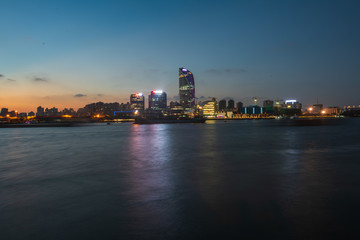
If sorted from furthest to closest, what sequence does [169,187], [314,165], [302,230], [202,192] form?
[314,165] < [169,187] < [202,192] < [302,230]

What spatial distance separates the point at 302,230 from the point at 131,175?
946 centimetres

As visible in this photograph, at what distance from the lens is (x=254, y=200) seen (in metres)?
8.70

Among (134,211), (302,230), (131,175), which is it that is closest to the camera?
(302,230)

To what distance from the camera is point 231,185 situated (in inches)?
436

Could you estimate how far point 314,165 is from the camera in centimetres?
1609

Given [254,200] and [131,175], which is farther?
[131,175]

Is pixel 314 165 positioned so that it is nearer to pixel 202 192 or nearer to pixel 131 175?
pixel 202 192

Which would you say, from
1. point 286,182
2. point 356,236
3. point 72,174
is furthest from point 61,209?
point 286,182

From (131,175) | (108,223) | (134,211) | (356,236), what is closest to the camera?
(356,236)

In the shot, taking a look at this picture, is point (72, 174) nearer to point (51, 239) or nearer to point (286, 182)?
point (51, 239)

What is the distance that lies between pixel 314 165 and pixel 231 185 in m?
8.29

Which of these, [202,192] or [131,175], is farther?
[131,175]

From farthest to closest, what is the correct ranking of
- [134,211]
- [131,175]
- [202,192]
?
[131,175] < [202,192] < [134,211]

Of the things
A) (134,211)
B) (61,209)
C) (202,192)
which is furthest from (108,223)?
(202,192)
